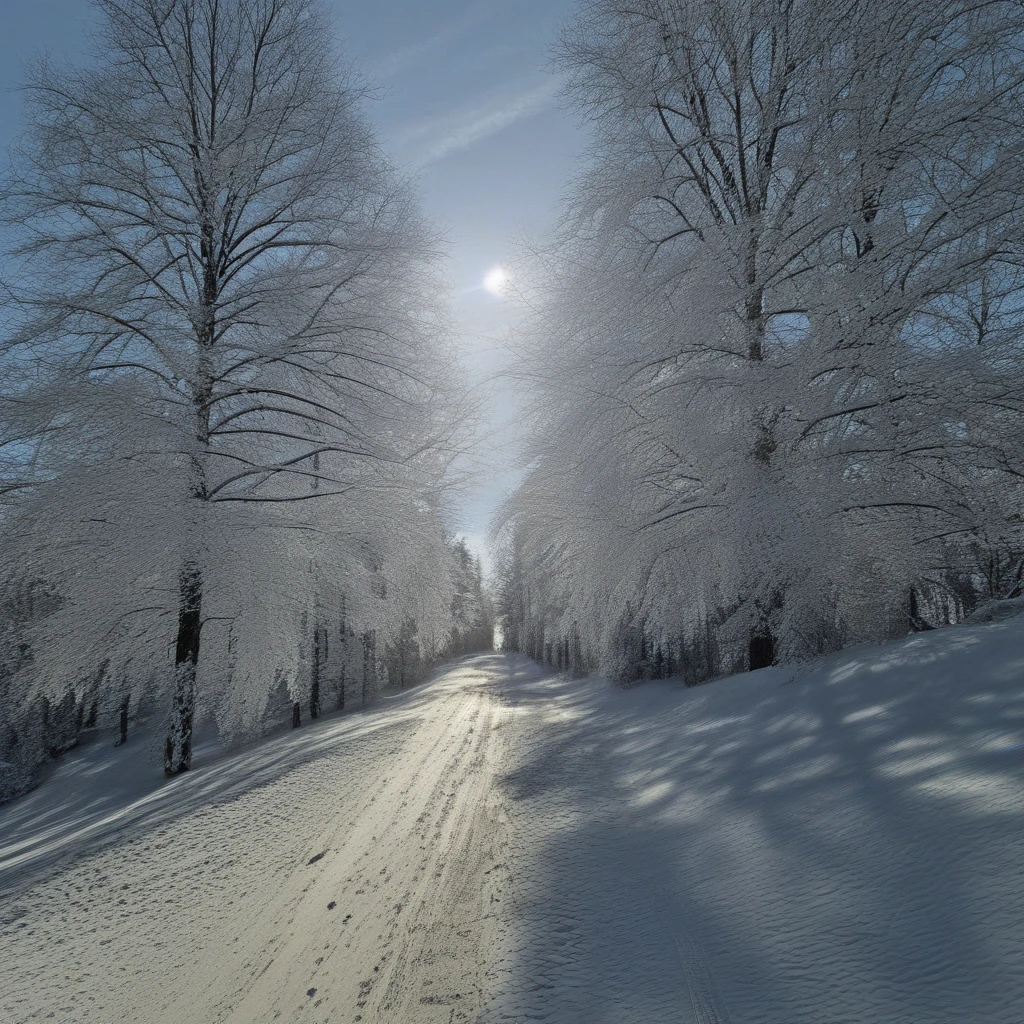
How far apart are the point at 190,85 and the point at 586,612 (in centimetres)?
1101

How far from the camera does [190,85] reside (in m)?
9.00

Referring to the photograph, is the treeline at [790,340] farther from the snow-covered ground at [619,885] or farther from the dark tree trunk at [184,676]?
the dark tree trunk at [184,676]

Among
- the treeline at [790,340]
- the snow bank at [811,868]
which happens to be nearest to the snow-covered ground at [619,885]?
the snow bank at [811,868]

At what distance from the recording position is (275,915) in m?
3.58

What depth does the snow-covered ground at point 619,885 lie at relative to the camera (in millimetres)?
2264

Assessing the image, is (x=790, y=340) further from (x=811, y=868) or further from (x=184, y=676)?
(x=184, y=676)

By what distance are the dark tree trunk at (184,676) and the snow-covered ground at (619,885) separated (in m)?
2.39

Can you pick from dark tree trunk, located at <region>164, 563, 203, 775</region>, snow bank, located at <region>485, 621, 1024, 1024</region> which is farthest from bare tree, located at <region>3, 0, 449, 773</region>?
snow bank, located at <region>485, 621, 1024, 1024</region>

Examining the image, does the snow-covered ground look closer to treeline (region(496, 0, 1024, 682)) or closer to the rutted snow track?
the rutted snow track

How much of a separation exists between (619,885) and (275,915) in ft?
7.35

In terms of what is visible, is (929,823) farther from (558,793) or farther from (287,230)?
(287,230)

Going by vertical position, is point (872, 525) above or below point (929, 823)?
above

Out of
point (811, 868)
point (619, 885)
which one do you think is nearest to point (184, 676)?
point (619, 885)

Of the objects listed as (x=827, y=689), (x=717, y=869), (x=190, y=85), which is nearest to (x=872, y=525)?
(x=827, y=689)
